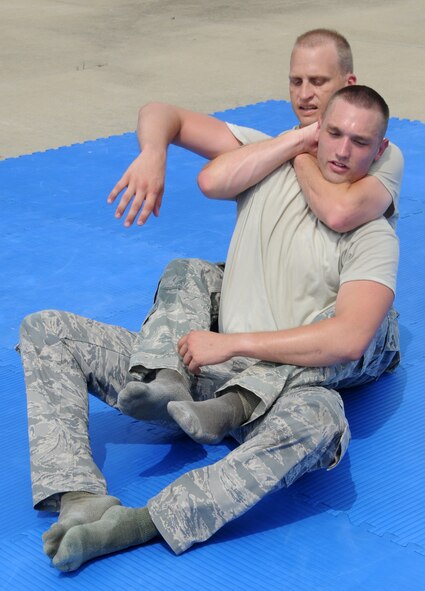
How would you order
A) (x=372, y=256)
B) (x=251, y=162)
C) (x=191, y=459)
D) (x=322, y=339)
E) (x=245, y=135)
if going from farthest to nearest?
(x=245, y=135), (x=251, y=162), (x=191, y=459), (x=372, y=256), (x=322, y=339)

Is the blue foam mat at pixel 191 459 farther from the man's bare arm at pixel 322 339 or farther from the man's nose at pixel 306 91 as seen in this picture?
the man's nose at pixel 306 91

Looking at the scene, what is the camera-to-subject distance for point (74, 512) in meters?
2.62

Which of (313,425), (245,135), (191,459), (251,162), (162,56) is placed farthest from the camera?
(162,56)

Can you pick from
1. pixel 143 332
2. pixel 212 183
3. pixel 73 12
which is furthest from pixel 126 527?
pixel 73 12

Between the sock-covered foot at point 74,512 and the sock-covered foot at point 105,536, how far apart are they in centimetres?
3

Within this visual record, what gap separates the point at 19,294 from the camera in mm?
4344

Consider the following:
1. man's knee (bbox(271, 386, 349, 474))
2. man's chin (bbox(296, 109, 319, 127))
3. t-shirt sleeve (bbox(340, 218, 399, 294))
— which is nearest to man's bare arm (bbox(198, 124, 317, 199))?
man's chin (bbox(296, 109, 319, 127))

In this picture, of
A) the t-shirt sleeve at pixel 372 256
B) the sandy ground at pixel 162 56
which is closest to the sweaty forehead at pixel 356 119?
the t-shirt sleeve at pixel 372 256

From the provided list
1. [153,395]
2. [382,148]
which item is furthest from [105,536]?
[382,148]

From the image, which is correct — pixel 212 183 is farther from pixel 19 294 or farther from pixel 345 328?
pixel 19 294

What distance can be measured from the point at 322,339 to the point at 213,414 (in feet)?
1.21

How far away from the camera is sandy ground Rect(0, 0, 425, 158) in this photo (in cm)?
737

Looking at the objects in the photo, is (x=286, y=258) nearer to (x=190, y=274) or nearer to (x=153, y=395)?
(x=190, y=274)

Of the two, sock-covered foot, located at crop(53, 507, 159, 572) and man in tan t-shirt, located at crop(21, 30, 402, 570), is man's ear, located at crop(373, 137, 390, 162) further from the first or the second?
sock-covered foot, located at crop(53, 507, 159, 572)
